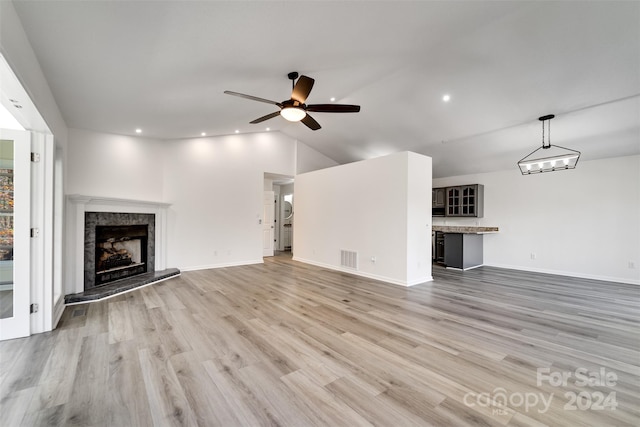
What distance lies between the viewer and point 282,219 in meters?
9.91

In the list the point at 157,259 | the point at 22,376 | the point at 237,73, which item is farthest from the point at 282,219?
the point at 22,376

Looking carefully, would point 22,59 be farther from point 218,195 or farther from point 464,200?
point 464,200

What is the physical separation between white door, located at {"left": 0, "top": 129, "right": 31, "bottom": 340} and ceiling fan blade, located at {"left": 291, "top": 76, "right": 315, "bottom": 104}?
282 cm

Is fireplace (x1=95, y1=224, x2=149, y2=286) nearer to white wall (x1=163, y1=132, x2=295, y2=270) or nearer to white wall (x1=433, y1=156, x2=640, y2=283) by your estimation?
white wall (x1=163, y1=132, x2=295, y2=270)

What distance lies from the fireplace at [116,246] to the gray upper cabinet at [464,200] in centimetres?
756

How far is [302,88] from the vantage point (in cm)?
303

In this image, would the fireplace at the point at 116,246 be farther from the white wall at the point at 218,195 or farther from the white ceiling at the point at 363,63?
the white ceiling at the point at 363,63

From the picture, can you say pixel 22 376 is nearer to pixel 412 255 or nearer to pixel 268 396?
pixel 268 396

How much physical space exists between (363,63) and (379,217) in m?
2.79

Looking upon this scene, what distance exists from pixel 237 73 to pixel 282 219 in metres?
6.92

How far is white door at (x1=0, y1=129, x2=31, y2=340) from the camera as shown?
2.64 m

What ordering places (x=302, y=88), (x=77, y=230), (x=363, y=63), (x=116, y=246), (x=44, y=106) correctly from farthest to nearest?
(x=116, y=246) < (x=77, y=230) < (x=363, y=63) < (x=302, y=88) < (x=44, y=106)

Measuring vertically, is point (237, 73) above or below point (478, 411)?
above

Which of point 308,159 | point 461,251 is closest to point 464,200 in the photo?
point 461,251
